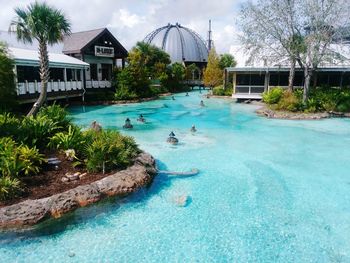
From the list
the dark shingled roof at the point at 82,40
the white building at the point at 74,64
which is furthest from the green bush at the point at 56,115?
the dark shingled roof at the point at 82,40

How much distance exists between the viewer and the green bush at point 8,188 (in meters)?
6.98

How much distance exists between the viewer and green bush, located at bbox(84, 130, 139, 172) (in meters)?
8.81

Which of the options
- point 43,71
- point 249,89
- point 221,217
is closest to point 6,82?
point 43,71

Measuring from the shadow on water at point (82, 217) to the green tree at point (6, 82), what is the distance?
31.4ft

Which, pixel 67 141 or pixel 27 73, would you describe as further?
pixel 27 73

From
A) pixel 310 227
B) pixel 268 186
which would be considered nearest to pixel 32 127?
pixel 268 186

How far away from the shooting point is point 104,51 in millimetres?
31906

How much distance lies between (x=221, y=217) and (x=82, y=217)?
333 cm

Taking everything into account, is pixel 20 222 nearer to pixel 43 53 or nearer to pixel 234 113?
pixel 43 53

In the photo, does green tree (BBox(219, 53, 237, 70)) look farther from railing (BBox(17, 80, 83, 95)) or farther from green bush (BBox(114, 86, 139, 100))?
railing (BBox(17, 80, 83, 95))

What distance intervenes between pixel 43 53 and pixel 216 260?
14323mm

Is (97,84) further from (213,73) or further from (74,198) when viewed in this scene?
(74,198)

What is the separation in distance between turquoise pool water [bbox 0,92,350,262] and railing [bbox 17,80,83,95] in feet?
36.0

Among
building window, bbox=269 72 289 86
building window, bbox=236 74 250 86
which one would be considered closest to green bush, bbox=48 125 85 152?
building window, bbox=236 74 250 86
